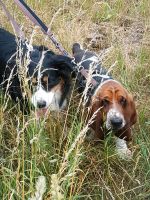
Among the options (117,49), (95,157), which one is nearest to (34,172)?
(95,157)

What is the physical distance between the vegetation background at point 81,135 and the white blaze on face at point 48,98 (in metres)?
0.13

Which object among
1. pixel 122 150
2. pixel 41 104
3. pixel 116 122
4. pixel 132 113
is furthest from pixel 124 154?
pixel 41 104

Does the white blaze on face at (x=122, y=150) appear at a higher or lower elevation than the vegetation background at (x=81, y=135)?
lower

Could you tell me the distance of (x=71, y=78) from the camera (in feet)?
12.6

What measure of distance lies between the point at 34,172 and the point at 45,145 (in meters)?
0.28

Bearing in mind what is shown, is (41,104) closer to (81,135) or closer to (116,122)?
(116,122)

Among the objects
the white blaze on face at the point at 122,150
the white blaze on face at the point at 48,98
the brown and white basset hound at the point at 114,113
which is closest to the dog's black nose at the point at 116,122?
the brown and white basset hound at the point at 114,113

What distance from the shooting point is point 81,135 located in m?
2.00

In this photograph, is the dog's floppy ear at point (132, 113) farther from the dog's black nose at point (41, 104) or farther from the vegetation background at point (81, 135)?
the dog's black nose at point (41, 104)

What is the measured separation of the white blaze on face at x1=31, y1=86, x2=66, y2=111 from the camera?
9.68 feet

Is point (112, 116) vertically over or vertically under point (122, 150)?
over

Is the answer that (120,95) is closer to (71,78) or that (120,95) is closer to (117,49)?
(71,78)

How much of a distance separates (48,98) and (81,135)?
4.69ft

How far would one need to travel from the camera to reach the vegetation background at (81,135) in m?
2.41
